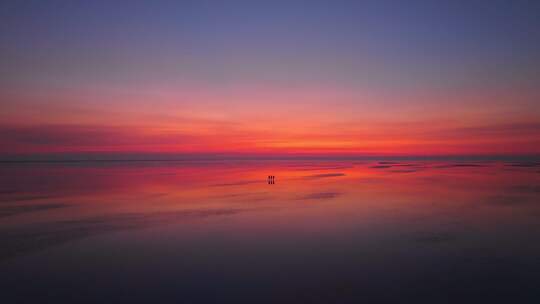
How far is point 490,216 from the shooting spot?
45.9ft

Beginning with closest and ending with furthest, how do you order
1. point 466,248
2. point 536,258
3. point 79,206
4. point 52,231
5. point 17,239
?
point 536,258 → point 466,248 → point 17,239 → point 52,231 → point 79,206

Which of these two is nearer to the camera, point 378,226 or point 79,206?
point 378,226

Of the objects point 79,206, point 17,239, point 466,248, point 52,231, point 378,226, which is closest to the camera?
point 466,248

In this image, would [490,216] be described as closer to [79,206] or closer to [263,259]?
[263,259]

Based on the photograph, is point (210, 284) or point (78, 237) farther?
point (78, 237)

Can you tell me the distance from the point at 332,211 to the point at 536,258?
8.05 metres

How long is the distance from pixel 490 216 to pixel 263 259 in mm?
11238

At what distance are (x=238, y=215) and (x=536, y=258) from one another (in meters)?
10.5

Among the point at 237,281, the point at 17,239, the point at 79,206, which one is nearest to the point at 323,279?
the point at 237,281

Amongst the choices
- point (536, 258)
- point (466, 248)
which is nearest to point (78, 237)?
point (466, 248)

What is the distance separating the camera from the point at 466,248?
9.38 m

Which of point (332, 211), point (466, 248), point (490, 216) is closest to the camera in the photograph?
point (466, 248)

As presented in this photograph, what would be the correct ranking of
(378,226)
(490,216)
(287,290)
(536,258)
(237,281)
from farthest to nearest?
(490,216) → (378,226) → (536,258) → (237,281) → (287,290)

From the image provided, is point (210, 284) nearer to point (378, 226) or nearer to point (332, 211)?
point (378, 226)
